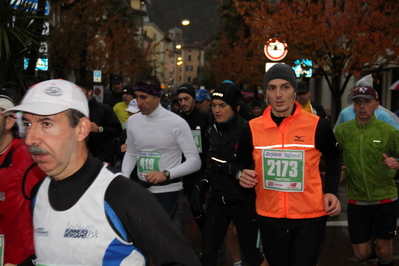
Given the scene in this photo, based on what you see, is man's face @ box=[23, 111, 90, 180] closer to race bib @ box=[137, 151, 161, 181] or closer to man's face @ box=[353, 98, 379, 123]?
race bib @ box=[137, 151, 161, 181]

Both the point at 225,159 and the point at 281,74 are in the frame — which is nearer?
the point at 281,74

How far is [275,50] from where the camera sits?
15328mm

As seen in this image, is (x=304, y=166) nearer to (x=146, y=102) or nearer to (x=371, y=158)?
(x=371, y=158)

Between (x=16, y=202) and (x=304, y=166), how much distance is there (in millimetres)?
2158

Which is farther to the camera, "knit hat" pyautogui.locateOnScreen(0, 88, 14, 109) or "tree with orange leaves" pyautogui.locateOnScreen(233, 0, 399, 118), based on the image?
"tree with orange leaves" pyautogui.locateOnScreen(233, 0, 399, 118)

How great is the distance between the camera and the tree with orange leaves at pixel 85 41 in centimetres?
2008

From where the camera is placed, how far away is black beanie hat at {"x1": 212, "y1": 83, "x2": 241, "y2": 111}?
215 inches

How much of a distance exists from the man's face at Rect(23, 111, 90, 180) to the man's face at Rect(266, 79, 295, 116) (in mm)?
2310

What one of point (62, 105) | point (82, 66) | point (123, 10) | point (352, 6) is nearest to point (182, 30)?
point (123, 10)

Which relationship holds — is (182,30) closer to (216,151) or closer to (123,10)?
(123,10)

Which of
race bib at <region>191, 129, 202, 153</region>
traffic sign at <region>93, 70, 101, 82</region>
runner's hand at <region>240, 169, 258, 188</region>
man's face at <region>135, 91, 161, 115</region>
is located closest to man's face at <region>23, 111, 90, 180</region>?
runner's hand at <region>240, 169, 258, 188</region>

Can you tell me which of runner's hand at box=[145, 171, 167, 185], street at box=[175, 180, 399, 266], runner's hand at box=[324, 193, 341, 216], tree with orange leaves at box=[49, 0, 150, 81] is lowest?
street at box=[175, 180, 399, 266]

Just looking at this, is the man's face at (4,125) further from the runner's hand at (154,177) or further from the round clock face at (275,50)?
the round clock face at (275,50)

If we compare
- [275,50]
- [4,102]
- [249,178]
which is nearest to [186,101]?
[249,178]
